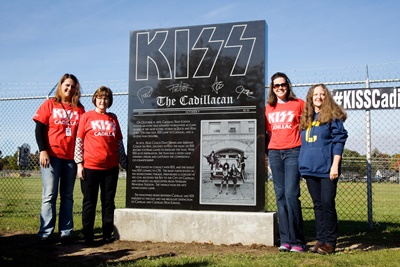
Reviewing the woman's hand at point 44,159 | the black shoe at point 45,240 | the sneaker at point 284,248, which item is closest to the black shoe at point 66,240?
the black shoe at point 45,240

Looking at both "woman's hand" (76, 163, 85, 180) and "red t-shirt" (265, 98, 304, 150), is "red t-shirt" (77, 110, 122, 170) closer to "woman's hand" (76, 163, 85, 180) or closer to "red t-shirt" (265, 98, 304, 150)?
"woman's hand" (76, 163, 85, 180)

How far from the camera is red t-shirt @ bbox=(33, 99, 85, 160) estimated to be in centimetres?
584

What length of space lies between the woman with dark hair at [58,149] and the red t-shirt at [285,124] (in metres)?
2.67

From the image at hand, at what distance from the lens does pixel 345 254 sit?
496 centimetres

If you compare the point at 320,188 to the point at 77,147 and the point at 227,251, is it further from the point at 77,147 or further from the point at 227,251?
the point at 77,147

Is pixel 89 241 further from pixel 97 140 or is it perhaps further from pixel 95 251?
pixel 97 140

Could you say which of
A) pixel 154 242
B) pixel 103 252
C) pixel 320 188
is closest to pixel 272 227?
pixel 320 188

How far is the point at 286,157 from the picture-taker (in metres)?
5.20

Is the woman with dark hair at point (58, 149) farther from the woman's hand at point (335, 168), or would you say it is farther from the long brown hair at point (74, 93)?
the woman's hand at point (335, 168)

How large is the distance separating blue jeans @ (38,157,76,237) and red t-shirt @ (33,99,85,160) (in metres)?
→ 0.12

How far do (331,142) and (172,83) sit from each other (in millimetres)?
2468
